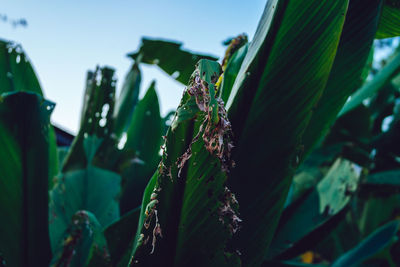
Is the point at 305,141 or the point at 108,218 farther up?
the point at 305,141

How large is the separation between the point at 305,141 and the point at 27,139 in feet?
1.76

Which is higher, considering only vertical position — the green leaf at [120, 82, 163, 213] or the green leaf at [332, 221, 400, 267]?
the green leaf at [120, 82, 163, 213]

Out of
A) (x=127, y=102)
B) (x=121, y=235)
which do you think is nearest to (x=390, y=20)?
(x=121, y=235)

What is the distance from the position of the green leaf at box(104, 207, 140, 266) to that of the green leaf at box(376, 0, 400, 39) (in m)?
0.66

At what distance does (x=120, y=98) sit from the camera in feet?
4.35

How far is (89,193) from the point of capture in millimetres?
916

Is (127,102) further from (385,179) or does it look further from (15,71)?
(385,179)

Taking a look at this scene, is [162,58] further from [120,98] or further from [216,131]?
[216,131]

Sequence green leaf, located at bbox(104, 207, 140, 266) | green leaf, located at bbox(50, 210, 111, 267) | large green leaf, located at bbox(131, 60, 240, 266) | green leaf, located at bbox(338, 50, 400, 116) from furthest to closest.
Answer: green leaf, located at bbox(338, 50, 400, 116) → green leaf, located at bbox(104, 207, 140, 266) → green leaf, located at bbox(50, 210, 111, 267) → large green leaf, located at bbox(131, 60, 240, 266)

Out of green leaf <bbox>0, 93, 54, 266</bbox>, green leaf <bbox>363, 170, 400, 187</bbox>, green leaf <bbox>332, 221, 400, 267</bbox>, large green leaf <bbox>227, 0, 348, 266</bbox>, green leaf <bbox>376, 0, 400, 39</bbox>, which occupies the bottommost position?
green leaf <bbox>332, 221, 400, 267</bbox>

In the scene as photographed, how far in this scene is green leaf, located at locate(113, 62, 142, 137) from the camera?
4.16ft

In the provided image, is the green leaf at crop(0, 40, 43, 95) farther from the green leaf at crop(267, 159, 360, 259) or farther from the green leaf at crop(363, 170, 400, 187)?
the green leaf at crop(363, 170, 400, 187)

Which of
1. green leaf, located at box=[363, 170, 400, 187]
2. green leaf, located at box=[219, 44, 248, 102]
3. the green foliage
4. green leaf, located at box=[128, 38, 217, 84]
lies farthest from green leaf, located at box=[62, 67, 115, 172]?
green leaf, located at box=[363, 170, 400, 187]

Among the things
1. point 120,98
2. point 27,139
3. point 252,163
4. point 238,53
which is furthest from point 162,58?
point 252,163
